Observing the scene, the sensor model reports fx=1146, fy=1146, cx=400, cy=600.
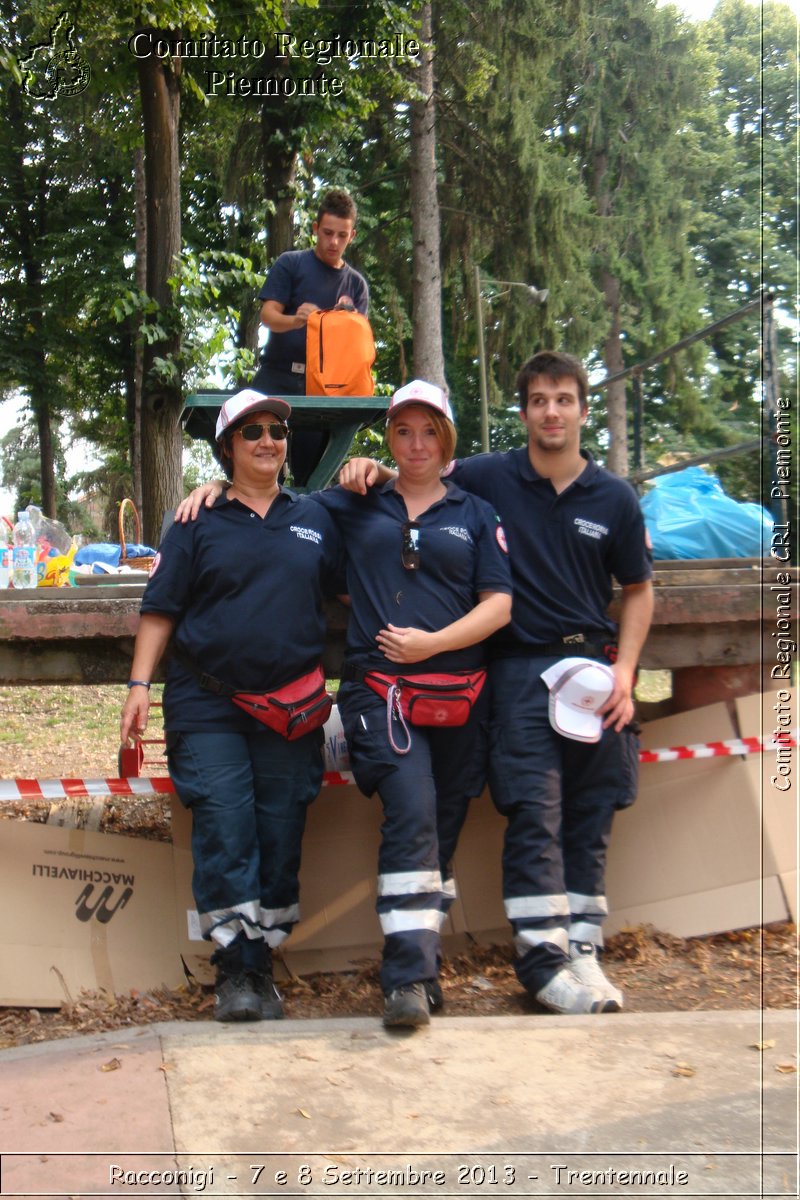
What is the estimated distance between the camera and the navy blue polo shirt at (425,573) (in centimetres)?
400

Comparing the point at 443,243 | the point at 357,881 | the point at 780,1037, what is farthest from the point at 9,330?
the point at 780,1037

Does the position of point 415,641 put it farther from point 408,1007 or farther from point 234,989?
point 234,989

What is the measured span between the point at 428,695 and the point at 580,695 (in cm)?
56

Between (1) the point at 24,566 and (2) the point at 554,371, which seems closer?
(2) the point at 554,371

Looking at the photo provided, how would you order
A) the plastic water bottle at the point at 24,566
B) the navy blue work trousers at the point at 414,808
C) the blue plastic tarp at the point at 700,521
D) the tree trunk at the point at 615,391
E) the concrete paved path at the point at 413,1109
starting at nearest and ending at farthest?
the concrete paved path at the point at 413,1109 → the navy blue work trousers at the point at 414,808 → the plastic water bottle at the point at 24,566 → the blue plastic tarp at the point at 700,521 → the tree trunk at the point at 615,391

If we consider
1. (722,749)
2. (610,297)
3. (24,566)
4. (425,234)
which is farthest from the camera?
(610,297)

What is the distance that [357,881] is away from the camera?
4797mm

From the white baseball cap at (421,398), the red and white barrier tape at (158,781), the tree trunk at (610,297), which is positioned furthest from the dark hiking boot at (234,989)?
the tree trunk at (610,297)

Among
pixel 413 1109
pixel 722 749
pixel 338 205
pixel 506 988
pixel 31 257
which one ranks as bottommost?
pixel 506 988

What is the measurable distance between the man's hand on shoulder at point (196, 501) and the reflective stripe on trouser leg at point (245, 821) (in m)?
0.78

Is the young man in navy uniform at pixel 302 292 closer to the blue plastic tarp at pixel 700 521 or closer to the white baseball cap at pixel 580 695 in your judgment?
the blue plastic tarp at pixel 700 521

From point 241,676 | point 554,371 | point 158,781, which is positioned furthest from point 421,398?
point 158,781

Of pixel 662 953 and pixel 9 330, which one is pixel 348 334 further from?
pixel 9 330

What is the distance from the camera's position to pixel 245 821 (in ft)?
13.1
